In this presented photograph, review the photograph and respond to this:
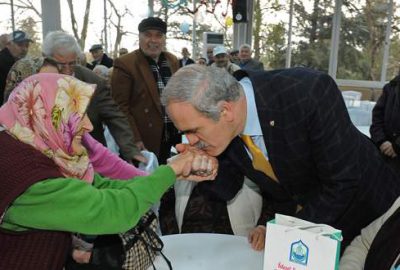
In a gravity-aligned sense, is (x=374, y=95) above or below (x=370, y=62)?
below

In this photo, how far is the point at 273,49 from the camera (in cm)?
930

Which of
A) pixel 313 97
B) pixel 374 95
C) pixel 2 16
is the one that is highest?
pixel 2 16

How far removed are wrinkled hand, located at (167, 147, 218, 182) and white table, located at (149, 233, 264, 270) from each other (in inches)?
9.5

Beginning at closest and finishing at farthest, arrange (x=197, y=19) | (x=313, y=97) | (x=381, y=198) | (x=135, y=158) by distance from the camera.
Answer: (x=313, y=97) → (x=381, y=198) → (x=135, y=158) → (x=197, y=19)

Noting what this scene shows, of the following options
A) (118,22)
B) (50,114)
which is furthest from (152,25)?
(118,22)

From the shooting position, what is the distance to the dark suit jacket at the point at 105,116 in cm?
223

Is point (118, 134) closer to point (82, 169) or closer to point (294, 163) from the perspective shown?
point (82, 169)

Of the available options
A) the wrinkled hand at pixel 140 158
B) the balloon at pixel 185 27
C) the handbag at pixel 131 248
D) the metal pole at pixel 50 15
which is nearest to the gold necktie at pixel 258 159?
the handbag at pixel 131 248

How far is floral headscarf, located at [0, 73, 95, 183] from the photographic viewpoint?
41.9 inches

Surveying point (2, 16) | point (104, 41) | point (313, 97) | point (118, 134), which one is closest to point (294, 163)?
point (313, 97)

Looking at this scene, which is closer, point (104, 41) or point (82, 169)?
point (82, 169)

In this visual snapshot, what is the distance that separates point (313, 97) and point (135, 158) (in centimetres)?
123

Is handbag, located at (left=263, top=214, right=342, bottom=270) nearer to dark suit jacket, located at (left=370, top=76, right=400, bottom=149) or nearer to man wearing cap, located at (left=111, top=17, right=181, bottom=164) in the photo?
man wearing cap, located at (left=111, top=17, right=181, bottom=164)

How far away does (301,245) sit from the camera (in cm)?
88
